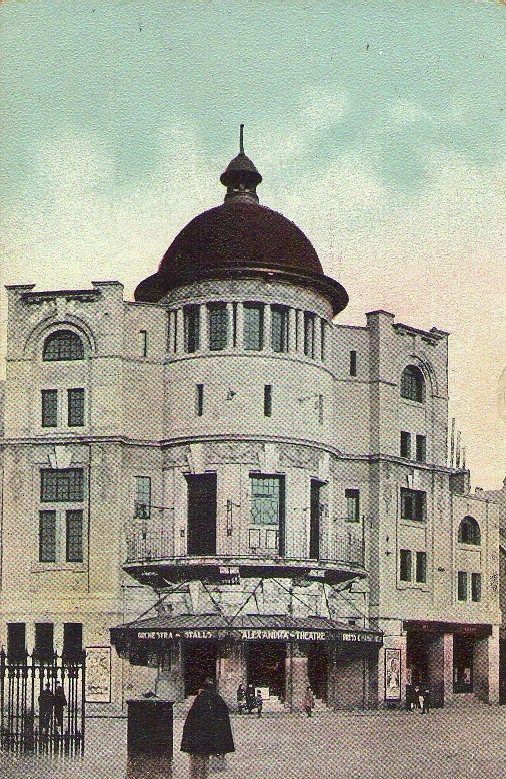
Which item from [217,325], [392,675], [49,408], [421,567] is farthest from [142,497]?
[421,567]

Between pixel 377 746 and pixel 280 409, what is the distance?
1695 centimetres

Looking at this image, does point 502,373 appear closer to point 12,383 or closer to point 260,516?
point 260,516

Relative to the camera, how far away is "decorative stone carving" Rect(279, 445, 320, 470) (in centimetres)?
4656

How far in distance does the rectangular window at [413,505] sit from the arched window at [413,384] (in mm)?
3853

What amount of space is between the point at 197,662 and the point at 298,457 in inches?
324

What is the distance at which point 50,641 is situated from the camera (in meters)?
45.9

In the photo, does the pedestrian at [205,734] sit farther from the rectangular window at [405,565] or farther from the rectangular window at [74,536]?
the rectangular window at [405,565]

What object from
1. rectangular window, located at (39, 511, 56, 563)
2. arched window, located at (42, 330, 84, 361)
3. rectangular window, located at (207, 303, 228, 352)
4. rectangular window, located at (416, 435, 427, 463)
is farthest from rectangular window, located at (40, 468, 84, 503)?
rectangular window, located at (416, 435, 427, 463)

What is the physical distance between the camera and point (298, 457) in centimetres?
4681

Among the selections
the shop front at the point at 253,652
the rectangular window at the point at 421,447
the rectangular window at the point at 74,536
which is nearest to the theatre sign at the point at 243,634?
the shop front at the point at 253,652

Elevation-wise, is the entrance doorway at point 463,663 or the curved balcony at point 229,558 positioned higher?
the curved balcony at point 229,558

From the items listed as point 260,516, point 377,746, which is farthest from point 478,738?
point 260,516

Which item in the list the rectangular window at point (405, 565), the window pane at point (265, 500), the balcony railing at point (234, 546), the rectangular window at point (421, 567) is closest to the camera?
the balcony railing at point (234, 546)

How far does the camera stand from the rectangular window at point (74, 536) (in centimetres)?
4659
